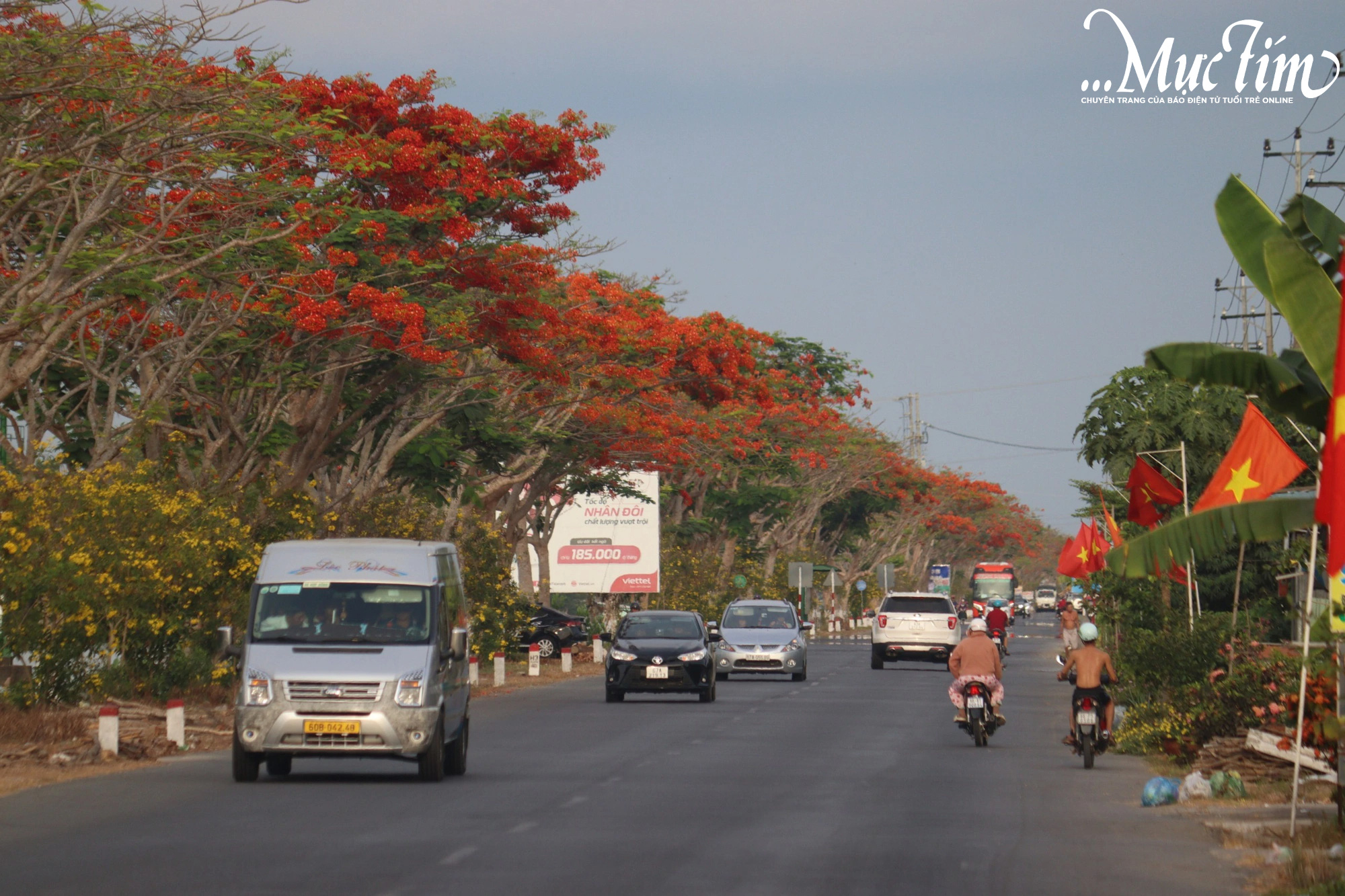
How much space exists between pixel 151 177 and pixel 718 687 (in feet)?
70.6

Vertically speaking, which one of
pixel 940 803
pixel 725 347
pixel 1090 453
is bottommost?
pixel 940 803

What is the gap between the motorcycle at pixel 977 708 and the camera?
72.5ft

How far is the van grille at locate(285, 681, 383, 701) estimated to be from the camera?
16625 millimetres

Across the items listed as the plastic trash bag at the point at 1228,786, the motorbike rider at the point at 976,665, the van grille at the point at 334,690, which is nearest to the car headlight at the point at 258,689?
the van grille at the point at 334,690

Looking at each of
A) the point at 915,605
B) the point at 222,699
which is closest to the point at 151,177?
the point at 222,699

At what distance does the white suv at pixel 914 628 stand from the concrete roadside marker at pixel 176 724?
84.0 ft

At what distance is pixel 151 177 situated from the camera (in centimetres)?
1678

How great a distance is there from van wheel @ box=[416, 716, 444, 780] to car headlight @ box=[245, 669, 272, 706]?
1477 mm

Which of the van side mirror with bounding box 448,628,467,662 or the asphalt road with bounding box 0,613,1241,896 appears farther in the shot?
the van side mirror with bounding box 448,628,467,662

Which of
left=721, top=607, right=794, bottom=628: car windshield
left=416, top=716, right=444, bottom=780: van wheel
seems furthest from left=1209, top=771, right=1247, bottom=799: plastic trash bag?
left=721, top=607, right=794, bottom=628: car windshield

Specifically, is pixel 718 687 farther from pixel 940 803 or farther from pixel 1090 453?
pixel 940 803

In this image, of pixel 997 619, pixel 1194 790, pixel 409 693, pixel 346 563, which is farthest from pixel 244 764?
pixel 997 619

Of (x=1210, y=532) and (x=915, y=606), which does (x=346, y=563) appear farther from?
(x=915, y=606)

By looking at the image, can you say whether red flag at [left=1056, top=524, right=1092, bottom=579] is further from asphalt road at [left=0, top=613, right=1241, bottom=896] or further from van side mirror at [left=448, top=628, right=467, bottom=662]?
van side mirror at [left=448, top=628, right=467, bottom=662]
